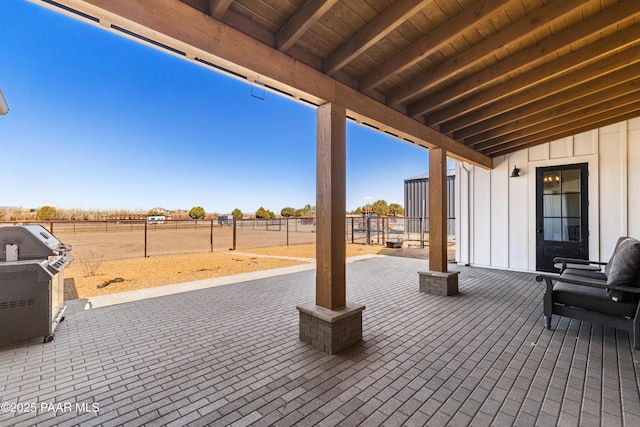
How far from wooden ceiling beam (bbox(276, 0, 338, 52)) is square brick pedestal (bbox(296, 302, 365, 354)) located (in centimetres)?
244

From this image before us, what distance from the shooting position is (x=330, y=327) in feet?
8.33

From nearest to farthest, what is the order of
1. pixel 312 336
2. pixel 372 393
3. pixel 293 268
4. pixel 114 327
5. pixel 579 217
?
pixel 372 393 < pixel 312 336 < pixel 114 327 < pixel 579 217 < pixel 293 268

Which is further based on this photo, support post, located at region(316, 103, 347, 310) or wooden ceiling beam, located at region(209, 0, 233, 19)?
support post, located at region(316, 103, 347, 310)

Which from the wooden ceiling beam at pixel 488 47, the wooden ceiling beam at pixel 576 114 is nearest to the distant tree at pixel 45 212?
the wooden ceiling beam at pixel 488 47

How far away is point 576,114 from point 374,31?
4599 mm

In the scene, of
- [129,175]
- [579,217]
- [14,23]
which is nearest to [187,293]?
[579,217]

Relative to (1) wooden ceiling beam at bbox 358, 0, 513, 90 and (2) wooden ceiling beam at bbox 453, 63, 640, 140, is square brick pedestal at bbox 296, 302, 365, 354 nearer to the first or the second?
(1) wooden ceiling beam at bbox 358, 0, 513, 90

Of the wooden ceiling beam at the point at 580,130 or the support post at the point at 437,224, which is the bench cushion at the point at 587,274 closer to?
the support post at the point at 437,224

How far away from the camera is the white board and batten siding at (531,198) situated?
5.04 metres

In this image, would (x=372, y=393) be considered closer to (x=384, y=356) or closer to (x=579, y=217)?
(x=384, y=356)

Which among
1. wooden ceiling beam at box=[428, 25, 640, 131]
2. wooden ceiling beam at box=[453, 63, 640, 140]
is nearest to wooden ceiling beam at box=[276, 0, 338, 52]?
wooden ceiling beam at box=[428, 25, 640, 131]

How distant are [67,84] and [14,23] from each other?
726 centimetres

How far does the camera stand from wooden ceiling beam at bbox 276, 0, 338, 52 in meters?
1.94

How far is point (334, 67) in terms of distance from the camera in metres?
2.63
